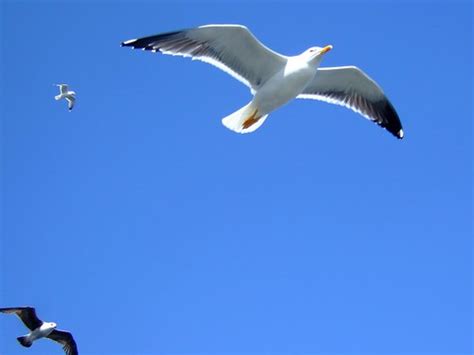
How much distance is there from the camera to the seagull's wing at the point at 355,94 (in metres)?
11.2

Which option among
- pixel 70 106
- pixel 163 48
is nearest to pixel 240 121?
pixel 163 48

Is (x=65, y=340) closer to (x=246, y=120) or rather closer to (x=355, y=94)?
(x=246, y=120)

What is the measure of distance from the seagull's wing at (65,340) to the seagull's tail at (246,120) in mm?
3335

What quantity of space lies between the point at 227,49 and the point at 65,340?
13.3ft

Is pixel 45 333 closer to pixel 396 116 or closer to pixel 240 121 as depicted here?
pixel 240 121

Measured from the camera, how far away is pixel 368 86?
11.4m

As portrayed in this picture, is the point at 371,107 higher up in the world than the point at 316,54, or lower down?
higher up

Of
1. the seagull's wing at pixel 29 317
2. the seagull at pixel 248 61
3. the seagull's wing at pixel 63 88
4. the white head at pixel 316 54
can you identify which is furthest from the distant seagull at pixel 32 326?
the white head at pixel 316 54

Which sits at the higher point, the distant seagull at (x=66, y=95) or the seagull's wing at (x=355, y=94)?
the distant seagull at (x=66, y=95)

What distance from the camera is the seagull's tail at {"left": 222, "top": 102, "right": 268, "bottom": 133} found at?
34.4 ft

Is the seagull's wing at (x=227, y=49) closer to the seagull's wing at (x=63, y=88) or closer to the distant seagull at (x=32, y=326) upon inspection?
the distant seagull at (x=32, y=326)

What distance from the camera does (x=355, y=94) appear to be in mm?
11453

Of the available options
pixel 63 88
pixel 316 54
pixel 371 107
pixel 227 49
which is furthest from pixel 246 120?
pixel 63 88

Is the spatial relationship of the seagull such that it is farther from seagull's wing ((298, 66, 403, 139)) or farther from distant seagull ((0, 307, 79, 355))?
distant seagull ((0, 307, 79, 355))
